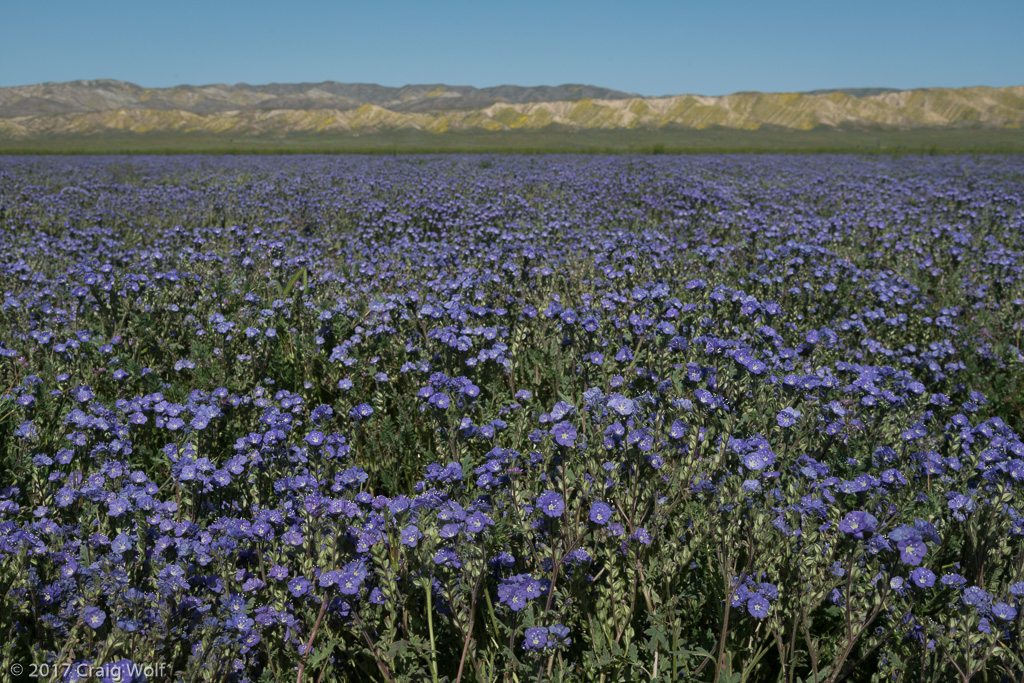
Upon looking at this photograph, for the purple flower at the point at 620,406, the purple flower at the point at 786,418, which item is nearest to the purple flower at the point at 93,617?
the purple flower at the point at 620,406

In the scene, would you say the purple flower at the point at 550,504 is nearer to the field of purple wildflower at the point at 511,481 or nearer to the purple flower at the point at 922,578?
the field of purple wildflower at the point at 511,481

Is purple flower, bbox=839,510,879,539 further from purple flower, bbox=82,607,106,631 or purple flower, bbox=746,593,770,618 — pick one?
purple flower, bbox=82,607,106,631

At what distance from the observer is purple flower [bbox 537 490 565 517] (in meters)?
2.31

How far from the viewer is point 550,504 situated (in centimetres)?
232

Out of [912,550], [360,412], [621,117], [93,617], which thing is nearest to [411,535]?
[93,617]

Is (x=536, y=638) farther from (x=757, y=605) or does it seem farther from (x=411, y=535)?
(x=757, y=605)

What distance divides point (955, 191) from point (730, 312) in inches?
437

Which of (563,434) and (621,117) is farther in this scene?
(621,117)

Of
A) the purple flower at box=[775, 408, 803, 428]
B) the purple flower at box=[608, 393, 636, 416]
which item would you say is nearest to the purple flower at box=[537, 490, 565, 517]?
the purple flower at box=[608, 393, 636, 416]

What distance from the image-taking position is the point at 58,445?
3.68 m

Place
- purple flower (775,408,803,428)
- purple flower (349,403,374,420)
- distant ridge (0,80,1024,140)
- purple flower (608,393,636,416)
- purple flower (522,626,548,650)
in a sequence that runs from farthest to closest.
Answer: distant ridge (0,80,1024,140)
purple flower (349,403,374,420)
purple flower (775,408,803,428)
purple flower (608,393,636,416)
purple flower (522,626,548,650)

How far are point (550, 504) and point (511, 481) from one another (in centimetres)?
34

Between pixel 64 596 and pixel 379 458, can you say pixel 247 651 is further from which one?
pixel 379 458

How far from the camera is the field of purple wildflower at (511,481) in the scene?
7.09 feet
